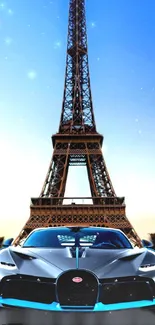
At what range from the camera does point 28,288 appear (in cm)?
251


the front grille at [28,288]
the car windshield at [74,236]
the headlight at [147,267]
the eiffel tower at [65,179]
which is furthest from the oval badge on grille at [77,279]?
the eiffel tower at [65,179]

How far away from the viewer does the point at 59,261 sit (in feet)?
8.69

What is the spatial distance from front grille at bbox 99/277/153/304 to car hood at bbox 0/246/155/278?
5 cm

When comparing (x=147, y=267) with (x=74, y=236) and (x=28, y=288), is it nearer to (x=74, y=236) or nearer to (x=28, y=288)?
(x=28, y=288)

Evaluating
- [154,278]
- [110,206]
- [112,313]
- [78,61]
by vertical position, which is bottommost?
[112,313]

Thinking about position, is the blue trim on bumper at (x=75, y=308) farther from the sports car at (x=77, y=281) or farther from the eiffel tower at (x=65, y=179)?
the eiffel tower at (x=65, y=179)

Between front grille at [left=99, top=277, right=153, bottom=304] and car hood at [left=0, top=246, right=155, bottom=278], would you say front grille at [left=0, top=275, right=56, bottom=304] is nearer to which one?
car hood at [left=0, top=246, right=155, bottom=278]

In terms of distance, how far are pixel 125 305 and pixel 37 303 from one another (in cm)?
65

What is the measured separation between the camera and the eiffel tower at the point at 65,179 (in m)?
32.7

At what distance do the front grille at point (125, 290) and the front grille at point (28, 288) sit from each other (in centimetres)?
38

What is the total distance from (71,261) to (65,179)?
33.4 metres

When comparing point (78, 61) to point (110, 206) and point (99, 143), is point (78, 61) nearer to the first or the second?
point (99, 143)

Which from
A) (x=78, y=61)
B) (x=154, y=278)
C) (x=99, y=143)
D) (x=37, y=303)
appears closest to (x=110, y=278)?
(x=154, y=278)

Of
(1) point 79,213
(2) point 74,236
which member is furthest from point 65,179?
(2) point 74,236
